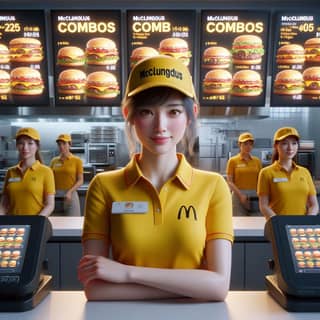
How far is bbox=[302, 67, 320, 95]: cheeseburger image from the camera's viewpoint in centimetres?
371

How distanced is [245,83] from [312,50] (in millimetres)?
636

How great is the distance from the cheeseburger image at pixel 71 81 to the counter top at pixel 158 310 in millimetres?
2752

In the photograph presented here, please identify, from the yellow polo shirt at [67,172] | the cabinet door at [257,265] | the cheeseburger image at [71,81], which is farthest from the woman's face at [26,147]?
the cabinet door at [257,265]

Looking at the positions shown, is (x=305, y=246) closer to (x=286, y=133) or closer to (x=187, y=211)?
(x=187, y=211)

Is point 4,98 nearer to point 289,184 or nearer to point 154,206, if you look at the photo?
point 289,184

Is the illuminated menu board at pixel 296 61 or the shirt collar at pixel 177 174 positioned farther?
the illuminated menu board at pixel 296 61

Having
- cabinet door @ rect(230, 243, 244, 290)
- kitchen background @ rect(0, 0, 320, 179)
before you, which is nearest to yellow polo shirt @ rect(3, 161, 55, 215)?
kitchen background @ rect(0, 0, 320, 179)

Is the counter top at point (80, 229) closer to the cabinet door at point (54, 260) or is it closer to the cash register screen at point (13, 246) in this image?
the cabinet door at point (54, 260)

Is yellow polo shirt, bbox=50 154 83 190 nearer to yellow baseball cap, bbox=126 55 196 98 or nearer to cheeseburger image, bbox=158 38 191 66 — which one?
cheeseburger image, bbox=158 38 191 66

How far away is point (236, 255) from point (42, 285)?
1.79 meters

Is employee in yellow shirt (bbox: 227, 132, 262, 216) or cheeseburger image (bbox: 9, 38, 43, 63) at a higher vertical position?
cheeseburger image (bbox: 9, 38, 43, 63)

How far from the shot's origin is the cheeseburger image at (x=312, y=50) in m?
3.63

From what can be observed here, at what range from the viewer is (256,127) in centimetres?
634

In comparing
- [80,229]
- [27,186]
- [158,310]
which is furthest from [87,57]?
[158,310]
